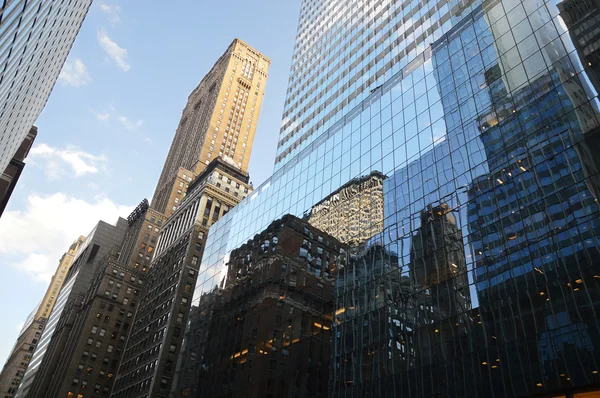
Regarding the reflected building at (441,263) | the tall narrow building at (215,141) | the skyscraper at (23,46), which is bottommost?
the reflected building at (441,263)

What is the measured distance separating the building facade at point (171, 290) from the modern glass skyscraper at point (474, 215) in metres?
27.1

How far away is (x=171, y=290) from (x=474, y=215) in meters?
70.1

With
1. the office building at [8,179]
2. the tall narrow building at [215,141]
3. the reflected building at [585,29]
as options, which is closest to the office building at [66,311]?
the tall narrow building at [215,141]

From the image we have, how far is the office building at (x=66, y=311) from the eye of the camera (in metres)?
123

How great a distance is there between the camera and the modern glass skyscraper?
3023 centimetres

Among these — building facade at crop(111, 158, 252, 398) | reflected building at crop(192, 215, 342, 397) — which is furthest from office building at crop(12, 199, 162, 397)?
reflected building at crop(192, 215, 342, 397)

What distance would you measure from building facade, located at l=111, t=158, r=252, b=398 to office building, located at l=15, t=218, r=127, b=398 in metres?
32.4

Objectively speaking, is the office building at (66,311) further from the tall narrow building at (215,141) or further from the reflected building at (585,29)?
the reflected building at (585,29)

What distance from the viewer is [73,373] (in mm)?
104500

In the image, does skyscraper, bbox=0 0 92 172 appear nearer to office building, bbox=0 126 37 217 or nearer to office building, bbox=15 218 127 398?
office building, bbox=0 126 37 217

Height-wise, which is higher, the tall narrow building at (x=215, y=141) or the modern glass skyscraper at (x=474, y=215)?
Result: the tall narrow building at (x=215, y=141)

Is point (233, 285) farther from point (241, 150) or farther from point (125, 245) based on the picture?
point (241, 150)

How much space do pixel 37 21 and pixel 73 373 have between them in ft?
298

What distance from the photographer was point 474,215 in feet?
124
